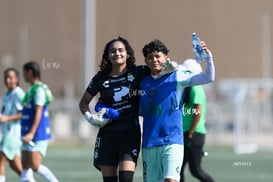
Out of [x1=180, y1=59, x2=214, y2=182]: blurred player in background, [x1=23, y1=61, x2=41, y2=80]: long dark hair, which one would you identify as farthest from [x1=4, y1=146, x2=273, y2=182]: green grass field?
[x1=23, y1=61, x2=41, y2=80]: long dark hair

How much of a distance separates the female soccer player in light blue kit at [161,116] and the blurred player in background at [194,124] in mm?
2168

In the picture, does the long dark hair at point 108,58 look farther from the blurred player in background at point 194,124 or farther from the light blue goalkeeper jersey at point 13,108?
the light blue goalkeeper jersey at point 13,108

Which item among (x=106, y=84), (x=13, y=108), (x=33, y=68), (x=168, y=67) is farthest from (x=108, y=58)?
(x=13, y=108)

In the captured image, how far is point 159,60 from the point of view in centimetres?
988

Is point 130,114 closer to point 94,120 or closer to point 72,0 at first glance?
point 94,120

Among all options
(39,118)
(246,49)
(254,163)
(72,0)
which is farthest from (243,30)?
(39,118)

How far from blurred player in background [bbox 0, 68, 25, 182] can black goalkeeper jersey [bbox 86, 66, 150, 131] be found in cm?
396

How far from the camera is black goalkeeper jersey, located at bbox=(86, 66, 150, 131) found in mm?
10062

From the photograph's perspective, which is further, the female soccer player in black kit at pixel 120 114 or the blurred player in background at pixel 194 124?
the blurred player in background at pixel 194 124

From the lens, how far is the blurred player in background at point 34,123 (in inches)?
531

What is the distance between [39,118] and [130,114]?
A: 3636 millimetres

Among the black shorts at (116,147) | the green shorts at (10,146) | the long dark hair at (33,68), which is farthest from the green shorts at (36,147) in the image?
the black shorts at (116,147)

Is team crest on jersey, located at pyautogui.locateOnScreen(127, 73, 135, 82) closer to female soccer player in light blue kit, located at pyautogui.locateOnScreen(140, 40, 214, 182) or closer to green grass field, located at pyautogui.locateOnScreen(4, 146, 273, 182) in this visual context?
female soccer player in light blue kit, located at pyautogui.locateOnScreen(140, 40, 214, 182)

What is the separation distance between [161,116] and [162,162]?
0.47m
